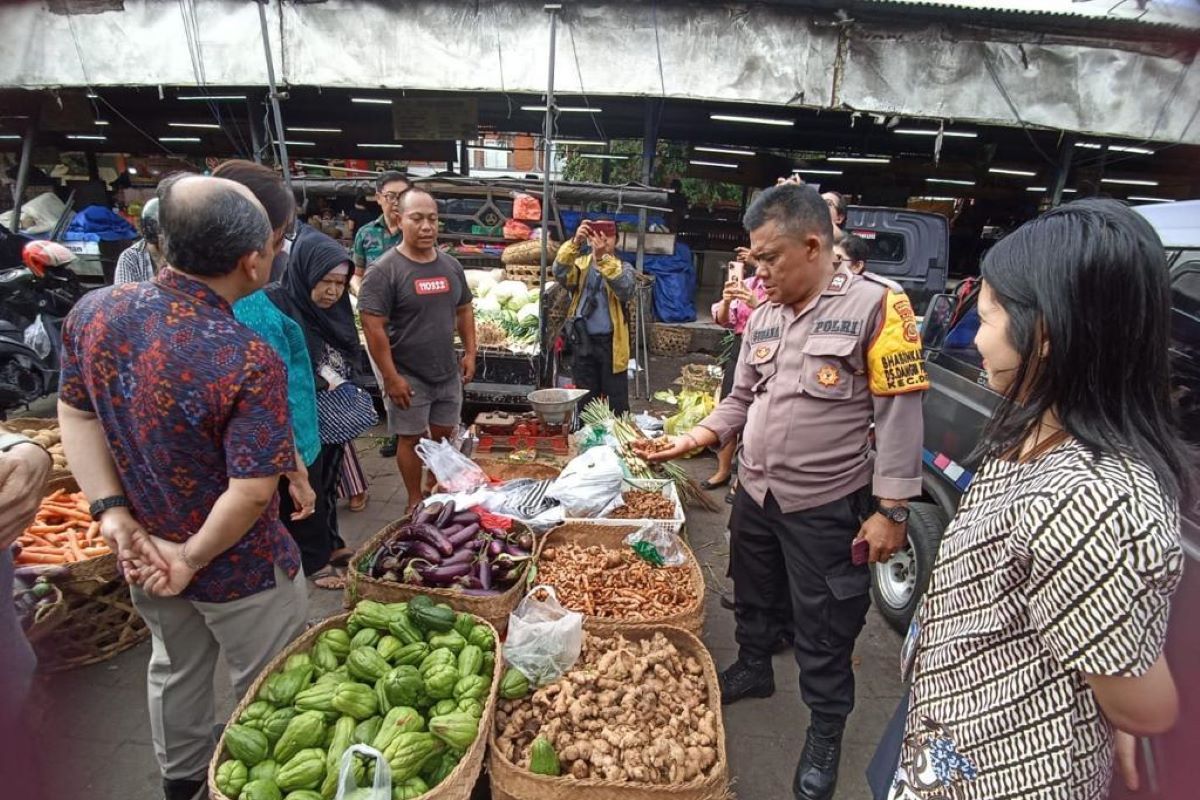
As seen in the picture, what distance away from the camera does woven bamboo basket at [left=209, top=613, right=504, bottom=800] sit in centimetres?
177

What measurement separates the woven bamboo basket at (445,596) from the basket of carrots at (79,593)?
118 cm

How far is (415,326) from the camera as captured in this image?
13.0 ft

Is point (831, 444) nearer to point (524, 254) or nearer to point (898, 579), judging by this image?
point (898, 579)

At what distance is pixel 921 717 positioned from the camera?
55.7 inches

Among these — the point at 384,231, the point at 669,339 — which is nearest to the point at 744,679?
the point at 384,231

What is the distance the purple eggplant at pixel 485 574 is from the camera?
2727 mm

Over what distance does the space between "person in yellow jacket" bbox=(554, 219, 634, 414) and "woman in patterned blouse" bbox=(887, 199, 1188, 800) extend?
166 inches

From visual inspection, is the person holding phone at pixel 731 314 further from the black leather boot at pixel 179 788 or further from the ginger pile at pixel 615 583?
the black leather boot at pixel 179 788

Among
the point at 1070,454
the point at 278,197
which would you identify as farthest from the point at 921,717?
the point at 278,197

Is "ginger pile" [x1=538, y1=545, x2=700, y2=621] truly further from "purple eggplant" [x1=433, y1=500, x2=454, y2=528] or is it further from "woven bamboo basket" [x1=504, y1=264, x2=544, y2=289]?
"woven bamboo basket" [x1=504, y1=264, x2=544, y2=289]

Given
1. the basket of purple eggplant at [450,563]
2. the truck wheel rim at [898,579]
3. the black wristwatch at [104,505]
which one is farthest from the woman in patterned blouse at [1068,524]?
the black wristwatch at [104,505]

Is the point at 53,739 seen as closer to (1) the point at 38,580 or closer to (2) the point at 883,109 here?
(1) the point at 38,580

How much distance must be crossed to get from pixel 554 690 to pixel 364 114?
14278 millimetres

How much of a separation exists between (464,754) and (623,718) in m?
0.59
